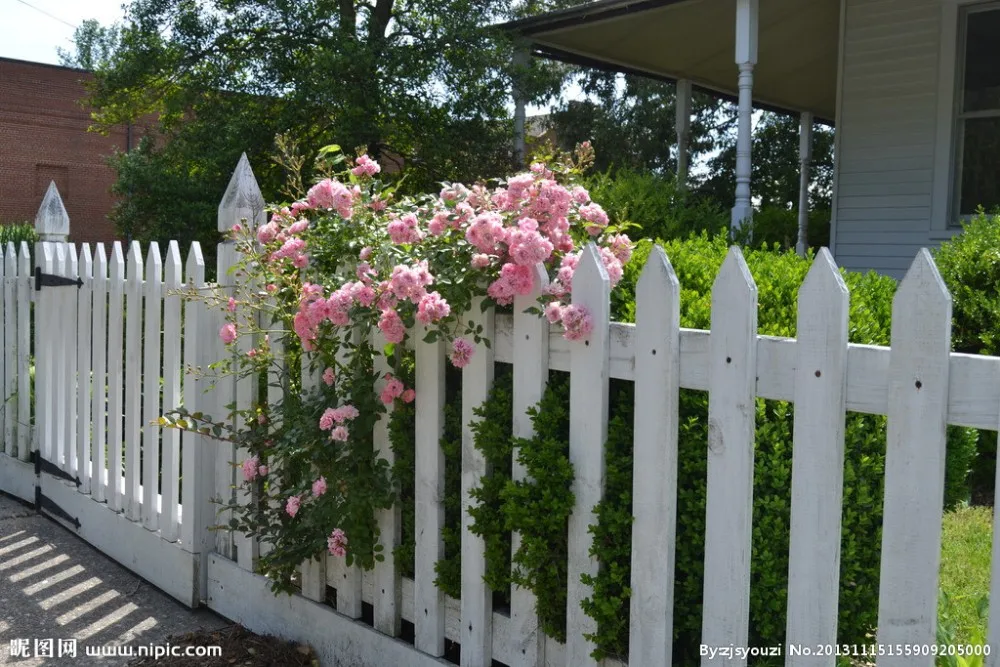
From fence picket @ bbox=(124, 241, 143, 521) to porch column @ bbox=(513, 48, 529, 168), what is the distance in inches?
251

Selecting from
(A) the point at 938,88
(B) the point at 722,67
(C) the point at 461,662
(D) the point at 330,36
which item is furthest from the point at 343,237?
(B) the point at 722,67

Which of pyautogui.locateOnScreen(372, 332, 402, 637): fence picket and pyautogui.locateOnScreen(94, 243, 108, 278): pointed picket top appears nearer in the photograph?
pyautogui.locateOnScreen(372, 332, 402, 637): fence picket

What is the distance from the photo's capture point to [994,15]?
24.0ft

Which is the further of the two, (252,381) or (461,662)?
(252,381)

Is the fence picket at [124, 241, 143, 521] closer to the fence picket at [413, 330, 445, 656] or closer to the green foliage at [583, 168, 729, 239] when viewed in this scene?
the fence picket at [413, 330, 445, 656]

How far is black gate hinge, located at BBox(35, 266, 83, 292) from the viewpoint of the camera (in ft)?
16.2

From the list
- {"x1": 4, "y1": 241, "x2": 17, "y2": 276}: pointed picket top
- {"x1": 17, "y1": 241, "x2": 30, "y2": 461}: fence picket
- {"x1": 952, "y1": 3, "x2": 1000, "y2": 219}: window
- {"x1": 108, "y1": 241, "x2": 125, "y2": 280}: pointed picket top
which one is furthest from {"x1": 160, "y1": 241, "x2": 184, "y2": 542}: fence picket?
{"x1": 952, "y1": 3, "x2": 1000, "y2": 219}: window

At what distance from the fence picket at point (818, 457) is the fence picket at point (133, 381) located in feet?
10.9

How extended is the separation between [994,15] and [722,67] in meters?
4.54

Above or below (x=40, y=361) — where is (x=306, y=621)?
below

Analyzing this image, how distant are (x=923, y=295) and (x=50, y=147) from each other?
27709mm

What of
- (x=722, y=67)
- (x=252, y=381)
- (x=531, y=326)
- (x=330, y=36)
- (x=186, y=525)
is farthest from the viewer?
(x=722, y=67)

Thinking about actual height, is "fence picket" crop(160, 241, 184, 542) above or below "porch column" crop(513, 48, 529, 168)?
below

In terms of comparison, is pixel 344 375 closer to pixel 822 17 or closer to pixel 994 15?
pixel 994 15
